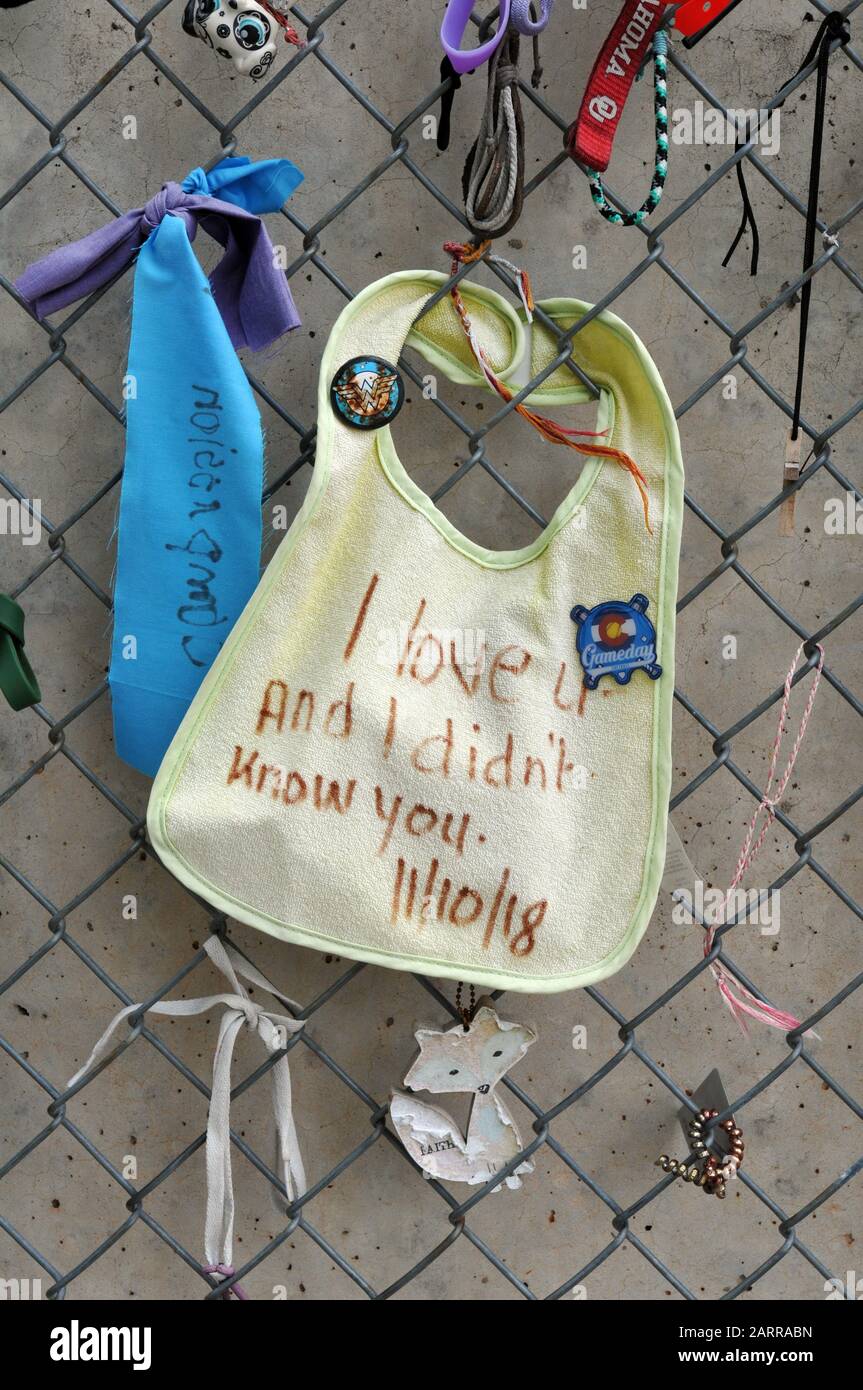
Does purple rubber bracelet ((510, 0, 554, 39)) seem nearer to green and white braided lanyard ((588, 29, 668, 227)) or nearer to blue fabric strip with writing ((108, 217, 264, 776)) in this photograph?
green and white braided lanyard ((588, 29, 668, 227))

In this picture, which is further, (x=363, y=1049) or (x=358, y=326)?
(x=363, y=1049)

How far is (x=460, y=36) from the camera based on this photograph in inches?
27.7

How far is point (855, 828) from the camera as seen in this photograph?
0.92m

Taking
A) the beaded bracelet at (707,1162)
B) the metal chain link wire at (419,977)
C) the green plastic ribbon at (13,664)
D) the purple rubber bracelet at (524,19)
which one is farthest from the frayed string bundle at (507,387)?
the beaded bracelet at (707,1162)

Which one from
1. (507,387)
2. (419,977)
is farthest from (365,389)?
(419,977)

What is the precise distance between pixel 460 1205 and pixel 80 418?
65 centimetres

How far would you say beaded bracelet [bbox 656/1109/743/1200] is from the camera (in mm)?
841

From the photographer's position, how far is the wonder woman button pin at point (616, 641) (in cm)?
76

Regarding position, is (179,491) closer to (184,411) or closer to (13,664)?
(184,411)

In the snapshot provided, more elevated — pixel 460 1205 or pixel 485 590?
pixel 485 590

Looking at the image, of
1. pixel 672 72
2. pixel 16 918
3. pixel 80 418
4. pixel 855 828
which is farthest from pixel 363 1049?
pixel 672 72

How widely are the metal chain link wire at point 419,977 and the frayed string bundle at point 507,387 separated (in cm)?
1

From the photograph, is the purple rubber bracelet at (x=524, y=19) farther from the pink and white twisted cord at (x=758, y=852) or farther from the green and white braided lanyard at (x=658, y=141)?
the pink and white twisted cord at (x=758, y=852)

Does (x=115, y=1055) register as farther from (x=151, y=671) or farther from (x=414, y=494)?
(x=414, y=494)
